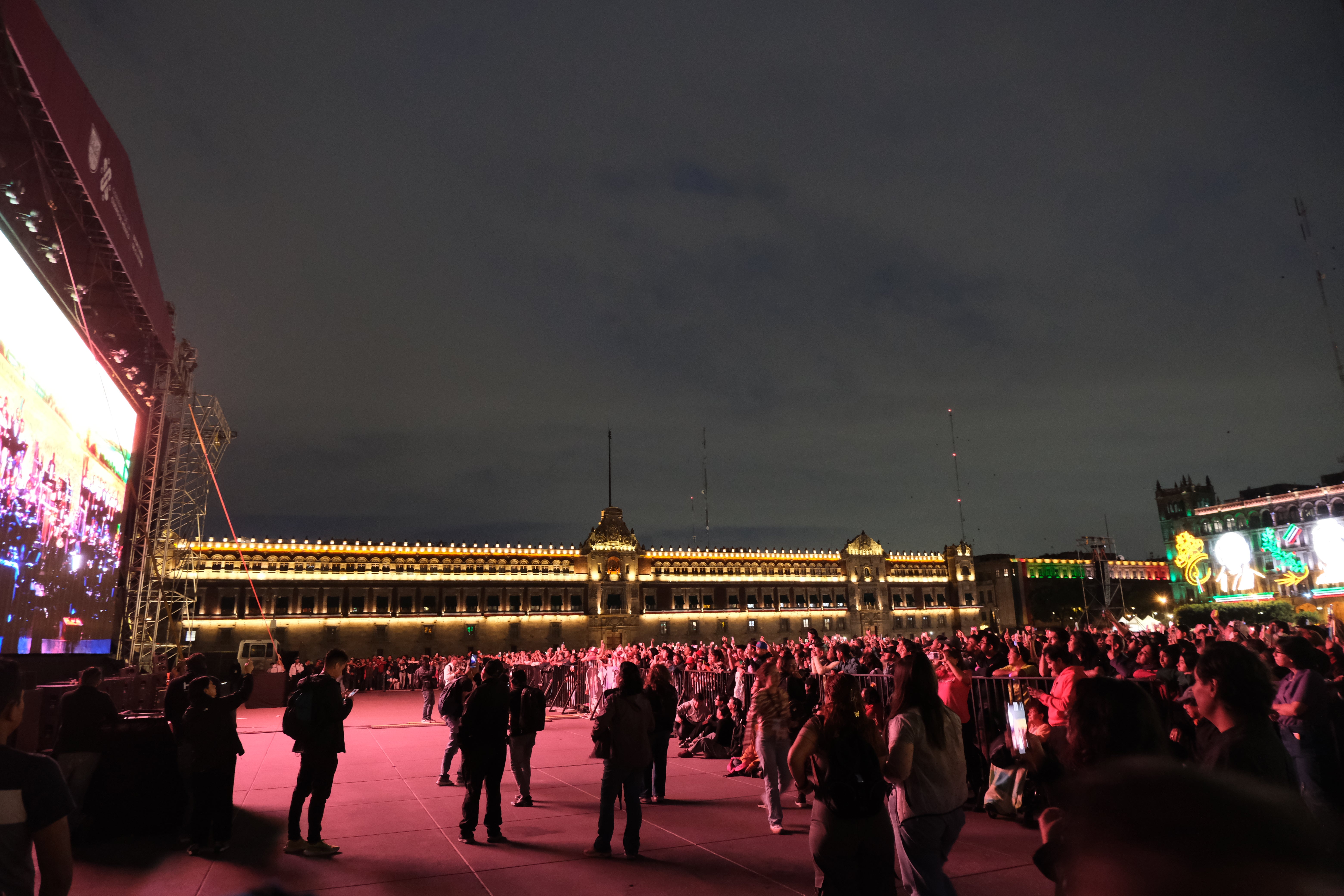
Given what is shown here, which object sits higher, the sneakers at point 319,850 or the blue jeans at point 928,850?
the blue jeans at point 928,850

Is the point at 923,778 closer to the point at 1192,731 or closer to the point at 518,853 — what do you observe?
the point at 1192,731

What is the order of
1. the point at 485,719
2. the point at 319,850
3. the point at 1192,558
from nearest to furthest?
the point at 319,850 < the point at 485,719 < the point at 1192,558

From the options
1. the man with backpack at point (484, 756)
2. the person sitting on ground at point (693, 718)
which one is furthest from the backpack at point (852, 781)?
the person sitting on ground at point (693, 718)

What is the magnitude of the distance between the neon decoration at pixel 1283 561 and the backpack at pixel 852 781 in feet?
263

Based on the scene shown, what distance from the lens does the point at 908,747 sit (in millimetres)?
4148

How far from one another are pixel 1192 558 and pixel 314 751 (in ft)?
296

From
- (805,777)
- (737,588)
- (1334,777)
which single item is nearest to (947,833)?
(805,777)

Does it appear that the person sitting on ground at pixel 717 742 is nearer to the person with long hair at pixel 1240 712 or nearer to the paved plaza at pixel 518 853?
the paved plaza at pixel 518 853

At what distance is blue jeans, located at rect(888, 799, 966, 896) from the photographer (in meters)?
4.09

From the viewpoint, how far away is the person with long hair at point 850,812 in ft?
13.2

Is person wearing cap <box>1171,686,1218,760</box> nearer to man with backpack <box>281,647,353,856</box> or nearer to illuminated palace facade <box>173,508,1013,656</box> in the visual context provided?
man with backpack <box>281,647,353,856</box>

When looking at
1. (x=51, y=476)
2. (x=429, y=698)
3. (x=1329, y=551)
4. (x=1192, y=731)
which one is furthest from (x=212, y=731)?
(x=1329, y=551)

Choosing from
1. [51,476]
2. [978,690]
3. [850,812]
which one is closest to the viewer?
[850,812]

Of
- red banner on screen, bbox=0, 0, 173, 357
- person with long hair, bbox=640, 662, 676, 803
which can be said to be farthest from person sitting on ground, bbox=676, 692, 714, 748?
red banner on screen, bbox=0, 0, 173, 357
